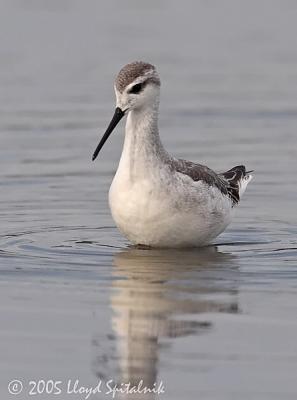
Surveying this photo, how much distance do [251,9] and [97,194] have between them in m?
12.4

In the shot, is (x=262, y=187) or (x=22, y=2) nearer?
(x=262, y=187)

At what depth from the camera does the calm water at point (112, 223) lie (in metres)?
10.6

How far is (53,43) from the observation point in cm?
2547

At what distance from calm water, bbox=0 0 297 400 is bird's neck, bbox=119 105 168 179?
97cm

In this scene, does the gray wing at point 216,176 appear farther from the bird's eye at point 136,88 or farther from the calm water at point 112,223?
the bird's eye at point 136,88

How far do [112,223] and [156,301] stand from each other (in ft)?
11.8

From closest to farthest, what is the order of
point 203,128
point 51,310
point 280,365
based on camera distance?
1. point 280,365
2. point 51,310
3. point 203,128

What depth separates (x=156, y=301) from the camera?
12.5 m

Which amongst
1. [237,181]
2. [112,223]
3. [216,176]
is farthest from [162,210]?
[237,181]

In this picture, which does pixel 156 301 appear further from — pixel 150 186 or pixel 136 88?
pixel 136 88

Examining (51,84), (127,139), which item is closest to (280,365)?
(127,139)

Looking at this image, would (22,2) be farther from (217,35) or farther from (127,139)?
(127,139)

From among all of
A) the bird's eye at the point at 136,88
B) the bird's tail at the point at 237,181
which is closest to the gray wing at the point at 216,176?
the bird's tail at the point at 237,181

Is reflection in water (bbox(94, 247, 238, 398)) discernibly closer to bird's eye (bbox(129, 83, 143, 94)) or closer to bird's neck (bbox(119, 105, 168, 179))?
bird's neck (bbox(119, 105, 168, 179))
